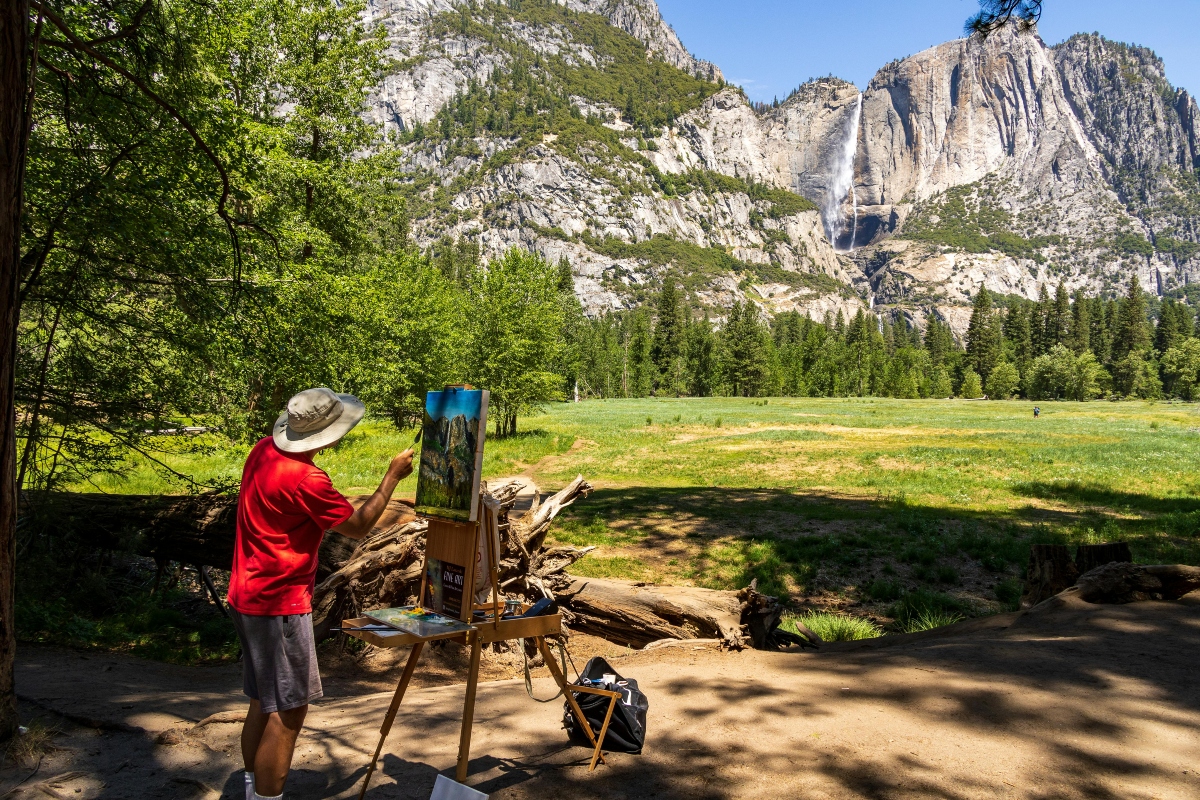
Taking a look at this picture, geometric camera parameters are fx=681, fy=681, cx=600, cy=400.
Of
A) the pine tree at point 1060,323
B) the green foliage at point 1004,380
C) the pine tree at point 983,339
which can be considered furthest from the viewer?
the pine tree at point 983,339

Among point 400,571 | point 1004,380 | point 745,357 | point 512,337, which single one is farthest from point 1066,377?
point 400,571

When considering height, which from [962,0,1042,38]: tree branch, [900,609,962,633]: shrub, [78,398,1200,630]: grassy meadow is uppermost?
[962,0,1042,38]: tree branch

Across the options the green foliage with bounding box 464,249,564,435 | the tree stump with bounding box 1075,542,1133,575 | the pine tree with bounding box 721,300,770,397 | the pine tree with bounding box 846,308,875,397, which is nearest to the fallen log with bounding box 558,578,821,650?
the tree stump with bounding box 1075,542,1133,575

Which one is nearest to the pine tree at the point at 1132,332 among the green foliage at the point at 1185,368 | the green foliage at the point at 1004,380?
the green foliage at the point at 1185,368

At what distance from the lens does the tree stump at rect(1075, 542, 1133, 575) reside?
9.24 m

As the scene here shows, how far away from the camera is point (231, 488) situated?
31.9 feet

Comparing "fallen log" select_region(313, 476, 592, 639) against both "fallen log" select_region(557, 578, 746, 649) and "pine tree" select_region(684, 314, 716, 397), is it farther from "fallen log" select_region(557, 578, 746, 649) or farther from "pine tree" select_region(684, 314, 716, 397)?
"pine tree" select_region(684, 314, 716, 397)

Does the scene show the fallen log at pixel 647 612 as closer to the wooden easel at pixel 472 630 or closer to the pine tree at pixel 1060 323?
the wooden easel at pixel 472 630

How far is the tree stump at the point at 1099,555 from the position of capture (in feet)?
30.3

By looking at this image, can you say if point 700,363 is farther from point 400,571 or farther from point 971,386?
point 400,571

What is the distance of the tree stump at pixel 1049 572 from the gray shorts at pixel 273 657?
931 cm

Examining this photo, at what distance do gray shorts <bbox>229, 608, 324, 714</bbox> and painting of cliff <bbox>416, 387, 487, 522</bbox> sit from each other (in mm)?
1002

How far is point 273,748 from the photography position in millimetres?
3740

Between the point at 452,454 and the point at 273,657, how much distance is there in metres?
1.49
